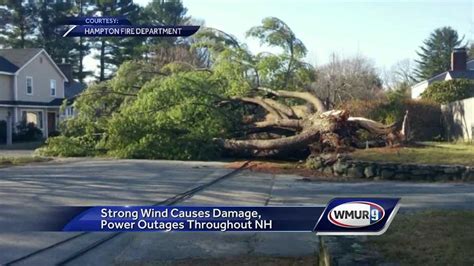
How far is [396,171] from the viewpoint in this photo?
14883mm

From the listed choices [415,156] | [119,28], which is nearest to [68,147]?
[415,156]

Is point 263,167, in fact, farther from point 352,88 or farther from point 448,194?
point 352,88

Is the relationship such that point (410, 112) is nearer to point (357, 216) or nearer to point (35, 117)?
point (357, 216)

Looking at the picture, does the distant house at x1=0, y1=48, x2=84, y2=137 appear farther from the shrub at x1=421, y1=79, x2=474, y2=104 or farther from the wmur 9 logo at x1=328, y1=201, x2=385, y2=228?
the wmur 9 logo at x1=328, y1=201, x2=385, y2=228

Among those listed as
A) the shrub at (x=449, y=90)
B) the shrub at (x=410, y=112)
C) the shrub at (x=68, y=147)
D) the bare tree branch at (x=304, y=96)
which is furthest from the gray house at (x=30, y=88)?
the shrub at (x=449, y=90)

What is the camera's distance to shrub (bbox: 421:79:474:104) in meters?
28.3

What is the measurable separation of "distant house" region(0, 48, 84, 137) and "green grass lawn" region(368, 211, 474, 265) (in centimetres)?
3030

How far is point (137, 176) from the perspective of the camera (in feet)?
46.3

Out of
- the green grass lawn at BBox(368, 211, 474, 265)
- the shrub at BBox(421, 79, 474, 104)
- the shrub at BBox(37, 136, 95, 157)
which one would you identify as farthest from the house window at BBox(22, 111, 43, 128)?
the green grass lawn at BBox(368, 211, 474, 265)

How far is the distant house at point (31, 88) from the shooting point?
120 ft

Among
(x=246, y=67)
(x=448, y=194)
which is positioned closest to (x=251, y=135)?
(x=246, y=67)

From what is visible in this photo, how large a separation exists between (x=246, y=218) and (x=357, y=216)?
0.85 m

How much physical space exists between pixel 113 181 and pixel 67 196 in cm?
247

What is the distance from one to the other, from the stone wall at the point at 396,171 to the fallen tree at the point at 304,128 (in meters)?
2.05
